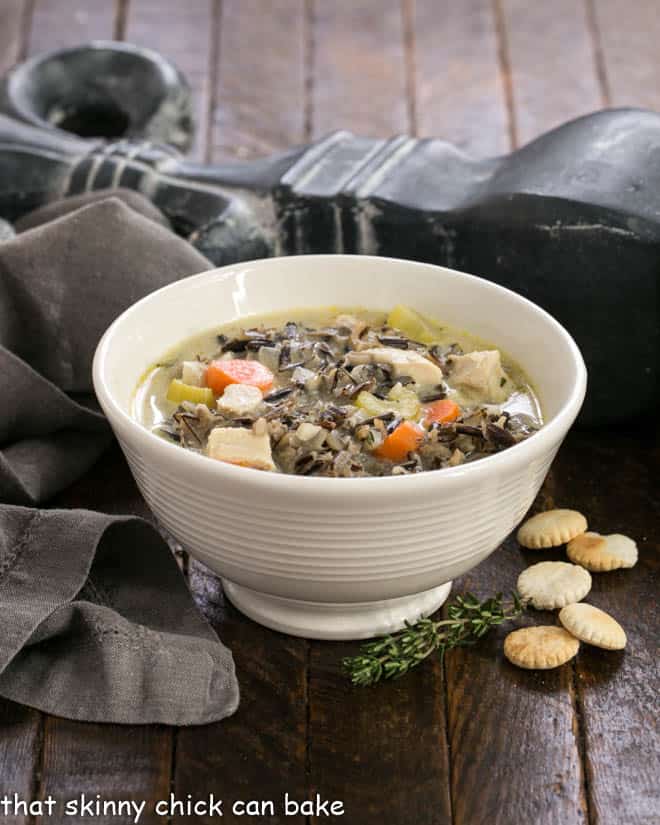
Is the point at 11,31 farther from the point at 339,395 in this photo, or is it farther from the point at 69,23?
the point at 339,395

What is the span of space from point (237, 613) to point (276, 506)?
353 mm

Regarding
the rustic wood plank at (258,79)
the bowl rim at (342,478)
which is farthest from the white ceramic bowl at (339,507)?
the rustic wood plank at (258,79)

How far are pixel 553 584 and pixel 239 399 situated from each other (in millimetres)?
508

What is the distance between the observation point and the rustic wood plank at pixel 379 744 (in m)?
1.59

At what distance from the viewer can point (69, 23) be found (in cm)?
388

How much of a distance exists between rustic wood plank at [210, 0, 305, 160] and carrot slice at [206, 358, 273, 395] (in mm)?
1463

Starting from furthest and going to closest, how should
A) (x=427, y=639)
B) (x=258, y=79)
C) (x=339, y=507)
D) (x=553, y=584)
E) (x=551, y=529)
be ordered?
1. (x=258, y=79)
2. (x=551, y=529)
3. (x=553, y=584)
4. (x=427, y=639)
5. (x=339, y=507)

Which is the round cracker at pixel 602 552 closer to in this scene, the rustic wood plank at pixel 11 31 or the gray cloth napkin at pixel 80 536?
the gray cloth napkin at pixel 80 536

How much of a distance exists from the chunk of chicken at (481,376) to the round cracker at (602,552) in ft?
0.84

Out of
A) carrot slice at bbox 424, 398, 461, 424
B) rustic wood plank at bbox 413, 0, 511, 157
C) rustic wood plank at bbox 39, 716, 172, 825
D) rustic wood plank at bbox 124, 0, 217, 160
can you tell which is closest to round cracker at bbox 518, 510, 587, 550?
carrot slice at bbox 424, 398, 461, 424

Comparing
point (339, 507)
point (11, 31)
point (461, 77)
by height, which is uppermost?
point (339, 507)

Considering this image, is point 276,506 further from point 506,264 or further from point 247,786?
point 506,264

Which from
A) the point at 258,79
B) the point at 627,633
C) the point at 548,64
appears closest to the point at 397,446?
the point at 627,633

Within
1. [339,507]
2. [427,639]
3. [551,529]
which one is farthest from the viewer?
[551,529]
